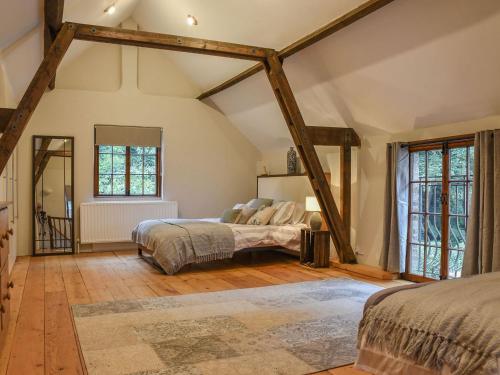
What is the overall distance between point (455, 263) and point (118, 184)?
17.9 feet

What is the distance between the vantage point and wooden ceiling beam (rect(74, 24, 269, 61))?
185 inches

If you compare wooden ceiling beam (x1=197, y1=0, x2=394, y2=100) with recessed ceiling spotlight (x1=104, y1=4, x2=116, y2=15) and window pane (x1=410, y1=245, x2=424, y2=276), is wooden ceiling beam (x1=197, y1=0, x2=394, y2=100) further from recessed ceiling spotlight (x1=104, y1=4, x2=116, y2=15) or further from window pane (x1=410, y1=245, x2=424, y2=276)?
window pane (x1=410, y1=245, x2=424, y2=276)

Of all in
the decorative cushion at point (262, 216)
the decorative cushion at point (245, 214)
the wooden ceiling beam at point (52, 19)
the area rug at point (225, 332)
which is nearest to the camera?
the area rug at point (225, 332)

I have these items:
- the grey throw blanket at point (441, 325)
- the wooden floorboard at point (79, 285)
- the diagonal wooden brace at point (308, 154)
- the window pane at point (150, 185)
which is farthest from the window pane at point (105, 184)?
the grey throw blanket at point (441, 325)

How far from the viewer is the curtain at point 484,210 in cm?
418

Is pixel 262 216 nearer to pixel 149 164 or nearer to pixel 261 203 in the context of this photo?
pixel 261 203

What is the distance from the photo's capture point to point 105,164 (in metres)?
7.77

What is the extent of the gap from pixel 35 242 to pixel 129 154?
2087 mm

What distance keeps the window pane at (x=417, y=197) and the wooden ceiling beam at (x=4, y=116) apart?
440 cm

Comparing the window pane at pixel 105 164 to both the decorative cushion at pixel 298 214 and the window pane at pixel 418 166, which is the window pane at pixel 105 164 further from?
the window pane at pixel 418 166

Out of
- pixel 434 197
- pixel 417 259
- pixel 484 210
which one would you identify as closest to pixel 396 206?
pixel 434 197

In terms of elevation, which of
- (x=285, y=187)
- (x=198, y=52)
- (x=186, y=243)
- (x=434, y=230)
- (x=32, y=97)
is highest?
(x=198, y=52)

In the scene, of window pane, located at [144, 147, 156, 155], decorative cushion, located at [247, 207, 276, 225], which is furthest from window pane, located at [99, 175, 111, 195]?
decorative cushion, located at [247, 207, 276, 225]

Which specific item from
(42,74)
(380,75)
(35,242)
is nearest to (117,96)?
(35,242)
